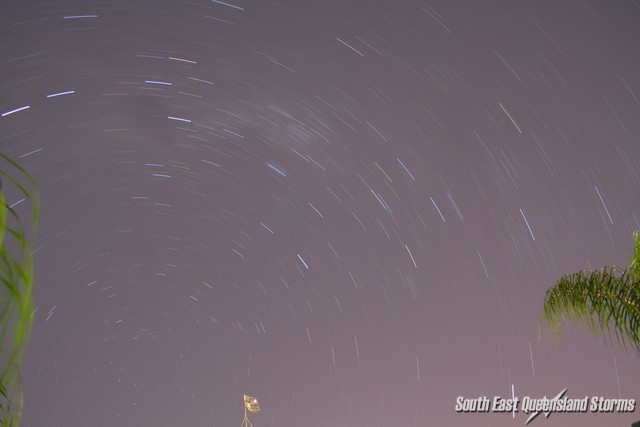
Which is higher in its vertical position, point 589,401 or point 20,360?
point 589,401

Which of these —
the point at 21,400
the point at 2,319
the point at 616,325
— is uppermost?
the point at 616,325

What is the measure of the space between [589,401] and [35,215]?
Answer: 15.4 metres

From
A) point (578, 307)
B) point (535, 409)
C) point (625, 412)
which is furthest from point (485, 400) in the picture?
point (578, 307)

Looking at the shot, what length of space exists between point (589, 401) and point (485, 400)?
4560 mm

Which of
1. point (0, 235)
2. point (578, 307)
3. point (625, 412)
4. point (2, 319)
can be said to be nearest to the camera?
point (0, 235)

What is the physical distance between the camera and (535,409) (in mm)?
13703

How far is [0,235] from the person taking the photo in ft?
3.61

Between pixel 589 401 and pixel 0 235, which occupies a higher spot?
pixel 589 401

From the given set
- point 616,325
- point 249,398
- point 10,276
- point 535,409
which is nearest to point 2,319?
point 10,276

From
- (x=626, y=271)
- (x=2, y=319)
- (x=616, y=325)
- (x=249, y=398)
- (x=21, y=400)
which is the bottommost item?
(x=21, y=400)

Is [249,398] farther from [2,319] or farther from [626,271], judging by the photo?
[2,319]

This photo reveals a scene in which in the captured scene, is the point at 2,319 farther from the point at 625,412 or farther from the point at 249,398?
the point at 249,398

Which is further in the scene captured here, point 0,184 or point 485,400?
point 485,400

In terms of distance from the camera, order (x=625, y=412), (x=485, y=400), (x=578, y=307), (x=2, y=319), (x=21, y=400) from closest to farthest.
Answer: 1. (x=2, y=319)
2. (x=21, y=400)
3. (x=578, y=307)
4. (x=625, y=412)
5. (x=485, y=400)
